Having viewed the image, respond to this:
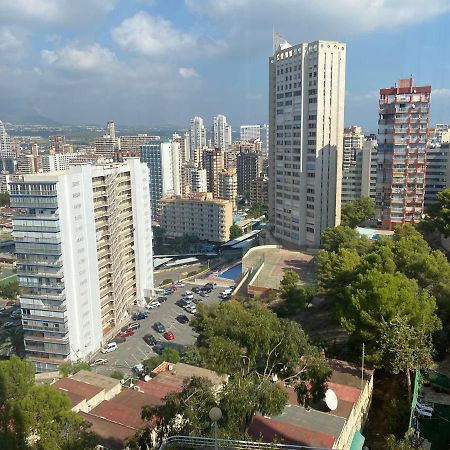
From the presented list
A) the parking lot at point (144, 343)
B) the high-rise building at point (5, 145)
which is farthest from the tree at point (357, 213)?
the high-rise building at point (5, 145)

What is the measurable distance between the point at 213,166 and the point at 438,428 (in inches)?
1433

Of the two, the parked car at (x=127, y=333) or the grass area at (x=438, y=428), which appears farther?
the parked car at (x=127, y=333)

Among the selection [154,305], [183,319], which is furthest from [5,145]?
[183,319]

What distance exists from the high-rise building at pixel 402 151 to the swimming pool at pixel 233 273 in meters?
8.24

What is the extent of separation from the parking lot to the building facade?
39.9 ft

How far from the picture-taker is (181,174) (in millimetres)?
41656

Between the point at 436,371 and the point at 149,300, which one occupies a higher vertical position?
the point at 436,371

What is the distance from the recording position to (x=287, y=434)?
5609 millimetres

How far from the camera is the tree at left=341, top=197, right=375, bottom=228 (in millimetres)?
20609

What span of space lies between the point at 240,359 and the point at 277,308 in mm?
6897

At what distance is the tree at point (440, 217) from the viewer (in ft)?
43.3

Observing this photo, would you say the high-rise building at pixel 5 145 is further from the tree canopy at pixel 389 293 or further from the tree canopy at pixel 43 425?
the tree canopy at pixel 43 425

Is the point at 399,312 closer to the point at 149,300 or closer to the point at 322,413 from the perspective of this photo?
the point at 322,413

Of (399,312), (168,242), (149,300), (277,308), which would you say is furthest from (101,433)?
(168,242)
